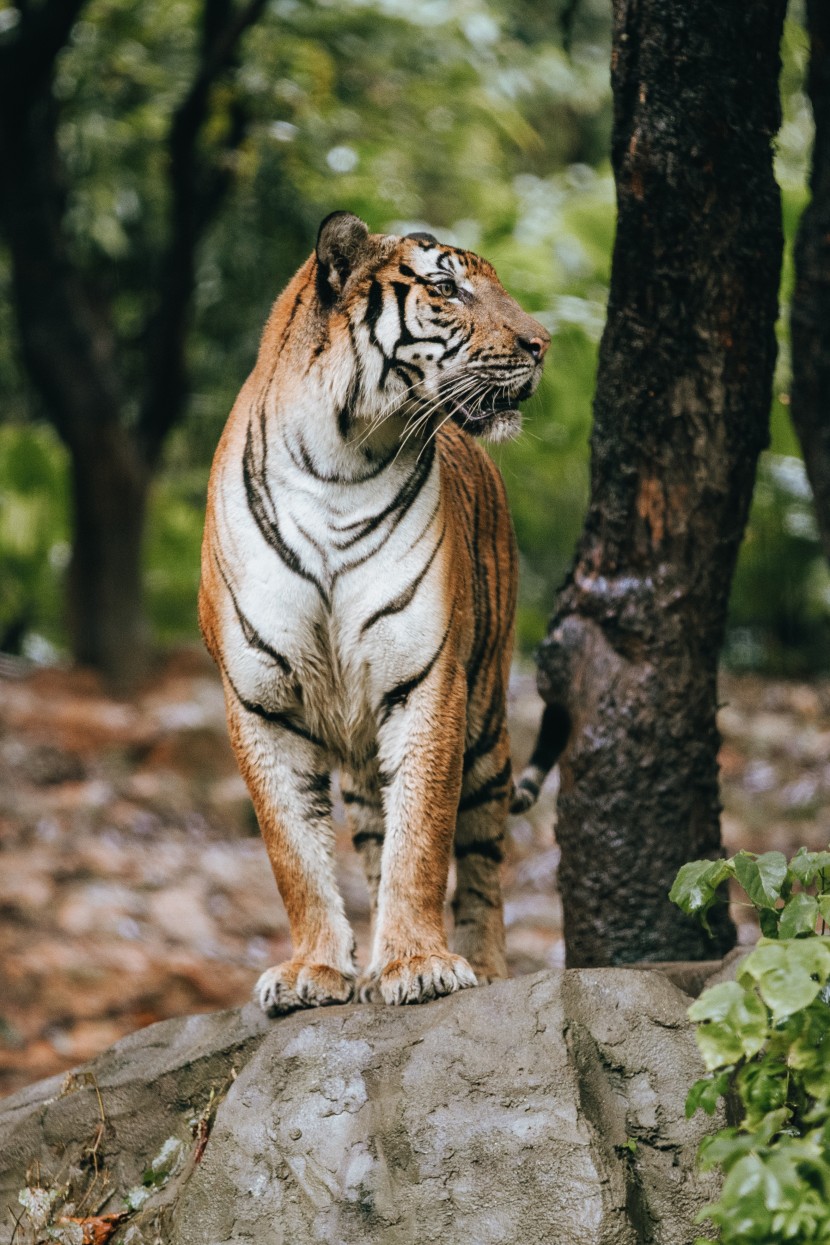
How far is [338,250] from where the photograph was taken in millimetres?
3260

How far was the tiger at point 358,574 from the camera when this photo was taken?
3.19m

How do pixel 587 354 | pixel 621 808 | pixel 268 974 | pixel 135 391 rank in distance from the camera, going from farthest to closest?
1. pixel 135 391
2. pixel 587 354
3. pixel 621 808
4. pixel 268 974

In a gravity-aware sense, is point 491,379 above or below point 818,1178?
above

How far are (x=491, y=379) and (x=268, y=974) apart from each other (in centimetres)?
140

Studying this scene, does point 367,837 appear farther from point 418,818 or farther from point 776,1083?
point 776,1083

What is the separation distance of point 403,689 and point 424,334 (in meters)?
0.79

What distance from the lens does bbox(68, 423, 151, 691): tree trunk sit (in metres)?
8.06

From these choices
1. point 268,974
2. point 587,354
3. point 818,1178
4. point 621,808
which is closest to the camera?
point 818,1178

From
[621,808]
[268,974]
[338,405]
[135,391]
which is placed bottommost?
[268,974]

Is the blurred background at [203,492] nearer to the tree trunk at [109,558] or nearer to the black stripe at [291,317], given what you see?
the tree trunk at [109,558]

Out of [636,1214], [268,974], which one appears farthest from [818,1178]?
[268,974]

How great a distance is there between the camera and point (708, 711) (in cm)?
390

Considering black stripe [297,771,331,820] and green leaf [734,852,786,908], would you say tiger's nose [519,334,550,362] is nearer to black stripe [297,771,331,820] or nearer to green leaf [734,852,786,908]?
black stripe [297,771,331,820]

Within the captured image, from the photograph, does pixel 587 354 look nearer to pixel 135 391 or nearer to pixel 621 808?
pixel 621 808
